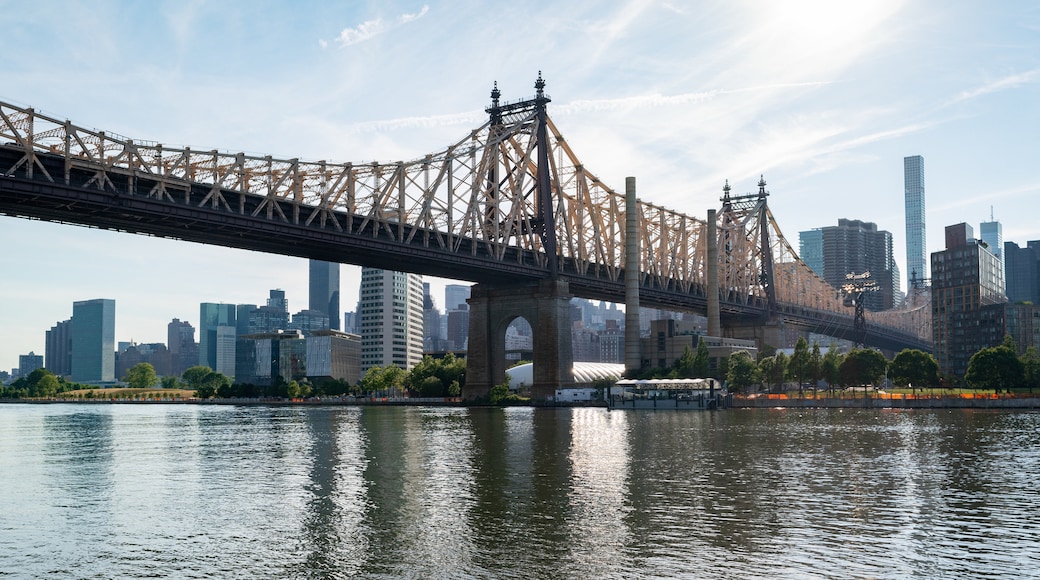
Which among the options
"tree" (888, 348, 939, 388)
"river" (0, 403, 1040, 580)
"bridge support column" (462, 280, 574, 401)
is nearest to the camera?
"river" (0, 403, 1040, 580)

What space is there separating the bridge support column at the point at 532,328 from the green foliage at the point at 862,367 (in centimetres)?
4647

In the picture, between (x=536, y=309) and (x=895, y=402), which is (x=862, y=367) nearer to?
(x=895, y=402)

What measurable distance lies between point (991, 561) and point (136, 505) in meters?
36.3

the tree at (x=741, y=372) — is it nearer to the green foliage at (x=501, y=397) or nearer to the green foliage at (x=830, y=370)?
the green foliage at (x=830, y=370)

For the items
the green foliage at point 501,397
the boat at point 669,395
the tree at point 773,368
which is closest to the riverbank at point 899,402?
the boat at point 669,395

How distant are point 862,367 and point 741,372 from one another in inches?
772

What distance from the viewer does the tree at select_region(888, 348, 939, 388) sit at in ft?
548

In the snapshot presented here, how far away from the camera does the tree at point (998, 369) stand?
15575 cm

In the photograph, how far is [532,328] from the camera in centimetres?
15862

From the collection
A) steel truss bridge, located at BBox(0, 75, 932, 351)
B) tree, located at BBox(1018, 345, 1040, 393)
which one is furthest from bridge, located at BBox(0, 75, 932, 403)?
tree, located at BBox(1018, 345, 1040, 393)

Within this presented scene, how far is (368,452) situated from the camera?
7450 cm

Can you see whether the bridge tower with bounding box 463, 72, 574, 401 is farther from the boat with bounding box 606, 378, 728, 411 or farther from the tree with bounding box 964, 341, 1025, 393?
the tree with bounding box 964, 341, 1025, 393

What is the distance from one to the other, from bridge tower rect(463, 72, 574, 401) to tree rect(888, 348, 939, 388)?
55.1 m

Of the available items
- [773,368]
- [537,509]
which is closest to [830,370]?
[773,368]
